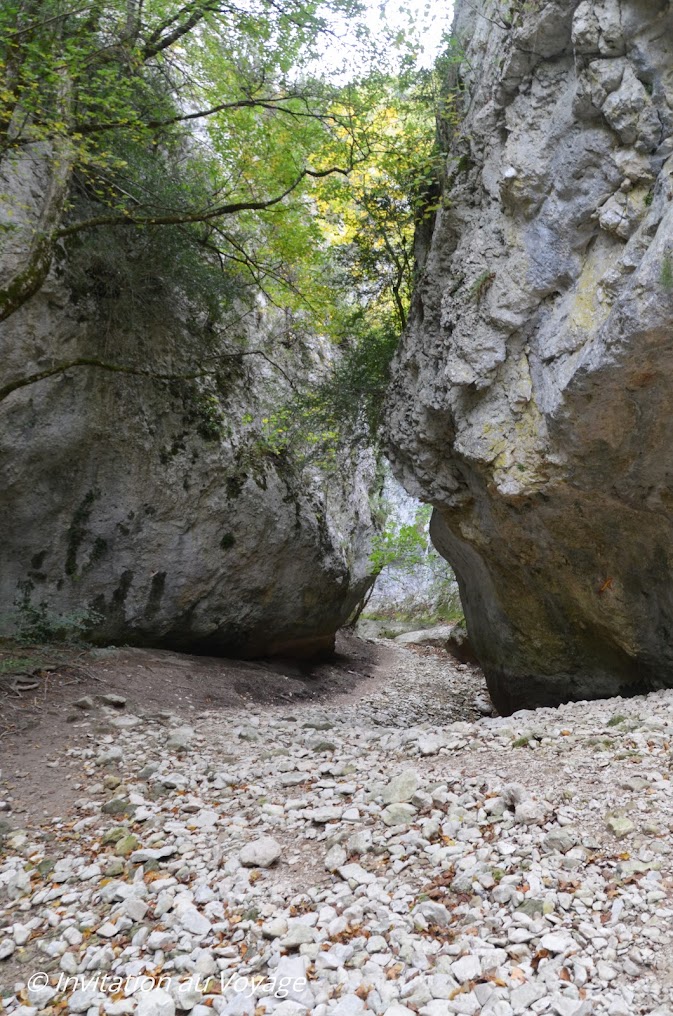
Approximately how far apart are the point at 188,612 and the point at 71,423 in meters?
3.54

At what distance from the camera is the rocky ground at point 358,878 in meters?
2.69

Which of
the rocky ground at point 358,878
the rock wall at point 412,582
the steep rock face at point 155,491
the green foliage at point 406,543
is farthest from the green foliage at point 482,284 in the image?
the rock wall at point 412,582

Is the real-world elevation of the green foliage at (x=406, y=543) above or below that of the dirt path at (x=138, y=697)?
above

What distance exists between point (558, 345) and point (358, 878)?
17.1 ft

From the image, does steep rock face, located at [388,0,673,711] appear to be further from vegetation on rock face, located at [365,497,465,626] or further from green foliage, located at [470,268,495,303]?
vegetation on rock face, located at [365,497,465,626]

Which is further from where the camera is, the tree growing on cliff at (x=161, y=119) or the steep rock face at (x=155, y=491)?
the steep rock face at (x=155, y=491)

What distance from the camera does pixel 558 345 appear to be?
625 centimetres

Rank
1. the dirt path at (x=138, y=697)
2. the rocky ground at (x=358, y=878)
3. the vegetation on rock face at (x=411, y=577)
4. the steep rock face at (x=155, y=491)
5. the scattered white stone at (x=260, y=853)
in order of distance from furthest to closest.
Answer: the vegetation on rock face at (x=411, y=577) < the steep rock face at (x=155, y=491) < the dirt path at (x=138, y=697) < the scattered white stone at (x=260, y=853) < the rocky ground at (x=358, y=878)

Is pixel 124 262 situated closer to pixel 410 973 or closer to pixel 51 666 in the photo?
pixel 51 666

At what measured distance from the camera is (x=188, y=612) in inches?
397

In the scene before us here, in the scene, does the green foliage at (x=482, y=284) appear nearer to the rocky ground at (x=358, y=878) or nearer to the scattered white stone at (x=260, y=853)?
the rocky ground at (x=358, y=878)

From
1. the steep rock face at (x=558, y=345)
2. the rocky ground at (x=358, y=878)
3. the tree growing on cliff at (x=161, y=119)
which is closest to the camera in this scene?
the rocky ground at (x=358, y=878)

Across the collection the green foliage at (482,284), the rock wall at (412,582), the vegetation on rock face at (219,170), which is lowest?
the rock wall at (412,582)

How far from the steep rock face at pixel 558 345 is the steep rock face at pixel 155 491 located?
10.3 ft
